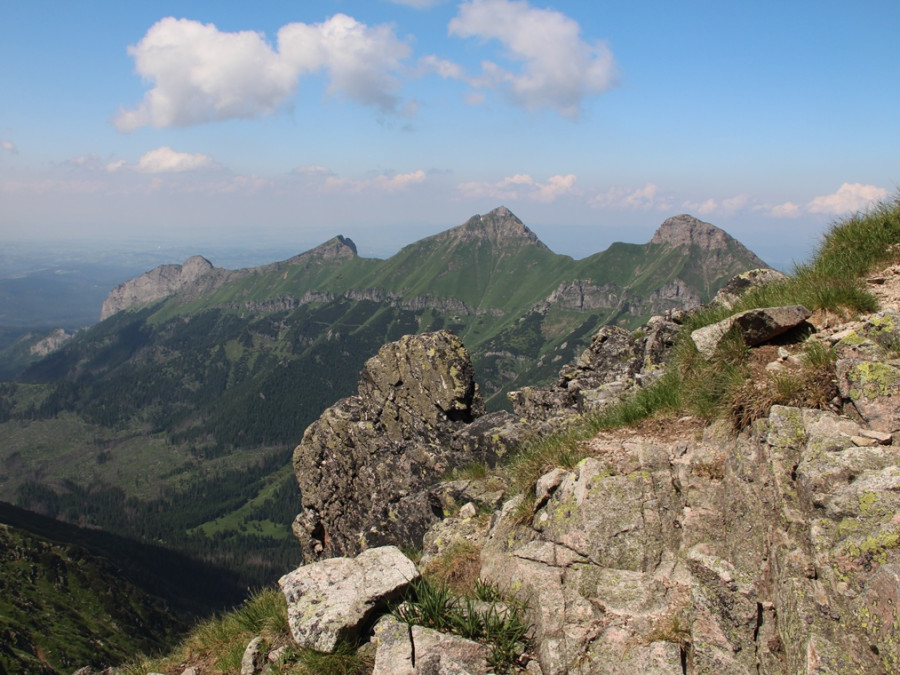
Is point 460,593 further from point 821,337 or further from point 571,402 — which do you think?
point 571,402

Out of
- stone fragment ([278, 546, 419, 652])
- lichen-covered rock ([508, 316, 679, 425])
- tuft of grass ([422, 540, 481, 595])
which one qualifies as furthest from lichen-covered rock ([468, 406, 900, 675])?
lichen-covered rock ([508, 316, 679, 425])

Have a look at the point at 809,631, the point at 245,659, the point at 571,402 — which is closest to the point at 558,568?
the point at 809,631

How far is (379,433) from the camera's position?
1126 inches

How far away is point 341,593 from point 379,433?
67.3ft

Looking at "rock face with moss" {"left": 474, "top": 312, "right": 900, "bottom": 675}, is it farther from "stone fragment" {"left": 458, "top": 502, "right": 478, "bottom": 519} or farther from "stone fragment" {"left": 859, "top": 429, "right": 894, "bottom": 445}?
"stone fragment" {"left": 458, "top": 502, "right": 478, "bottom": 519}

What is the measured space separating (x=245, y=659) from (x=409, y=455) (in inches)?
547

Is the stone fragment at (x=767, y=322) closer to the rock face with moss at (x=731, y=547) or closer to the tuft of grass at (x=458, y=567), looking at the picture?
the rock face with moss at (x=731, y=547)

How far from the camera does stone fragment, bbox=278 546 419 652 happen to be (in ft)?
25.6

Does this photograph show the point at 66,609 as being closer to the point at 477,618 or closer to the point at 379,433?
the point at 379,433

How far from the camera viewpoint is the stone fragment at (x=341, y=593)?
7816 mm

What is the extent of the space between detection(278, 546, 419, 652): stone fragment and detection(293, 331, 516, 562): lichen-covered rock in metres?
13.0

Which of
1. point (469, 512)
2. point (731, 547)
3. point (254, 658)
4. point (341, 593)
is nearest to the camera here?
point (731, 547)

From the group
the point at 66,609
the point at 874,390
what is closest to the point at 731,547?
the point at 874,390

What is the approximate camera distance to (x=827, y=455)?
6250 millimetres
